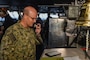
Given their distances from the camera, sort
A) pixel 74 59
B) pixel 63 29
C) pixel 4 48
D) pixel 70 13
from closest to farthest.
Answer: pixel 4 48
pixel 74 59
pixel 70 13
pixel 63 29

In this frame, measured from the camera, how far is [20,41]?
211 centimetres

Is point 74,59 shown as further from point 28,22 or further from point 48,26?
point 48,26

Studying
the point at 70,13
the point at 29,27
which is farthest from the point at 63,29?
the point at 29,27

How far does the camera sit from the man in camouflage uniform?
6.72 ft

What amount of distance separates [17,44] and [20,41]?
0.17 ft

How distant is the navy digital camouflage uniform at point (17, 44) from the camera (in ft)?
6.72

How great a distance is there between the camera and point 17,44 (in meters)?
2.09

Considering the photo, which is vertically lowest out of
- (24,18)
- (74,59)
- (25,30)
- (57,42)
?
(57,42)

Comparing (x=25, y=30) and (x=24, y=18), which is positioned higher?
(x=24, y=18)

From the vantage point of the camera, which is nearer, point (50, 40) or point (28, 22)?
point (28, 22)

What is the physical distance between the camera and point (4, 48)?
2.04 m

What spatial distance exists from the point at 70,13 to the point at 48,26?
6.91 ft

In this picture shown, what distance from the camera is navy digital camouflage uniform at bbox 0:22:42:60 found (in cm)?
205

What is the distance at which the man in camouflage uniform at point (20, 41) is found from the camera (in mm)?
2049
